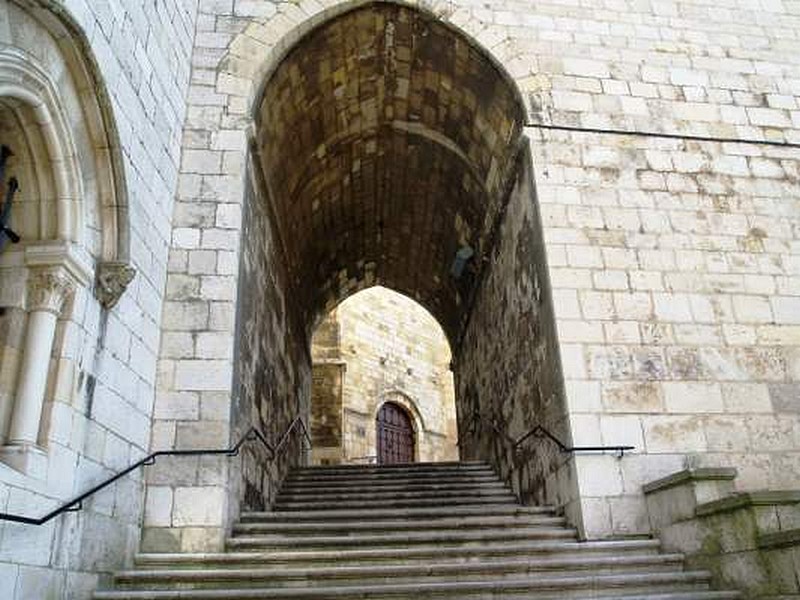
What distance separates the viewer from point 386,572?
429 centimetres

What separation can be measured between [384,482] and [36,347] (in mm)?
4695

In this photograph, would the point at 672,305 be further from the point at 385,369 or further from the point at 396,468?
the point at 385,369

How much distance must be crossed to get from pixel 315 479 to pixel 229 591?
416 cm

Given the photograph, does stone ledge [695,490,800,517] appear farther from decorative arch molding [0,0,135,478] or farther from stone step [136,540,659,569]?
decorative arch molding [0,0,135,478]

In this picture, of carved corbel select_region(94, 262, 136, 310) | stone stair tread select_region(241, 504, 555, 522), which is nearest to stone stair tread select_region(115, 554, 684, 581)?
stone stair tread select_region(241, 504, 555, 522)

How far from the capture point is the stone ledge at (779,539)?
3631mm

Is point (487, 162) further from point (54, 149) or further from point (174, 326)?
point (54, 149)

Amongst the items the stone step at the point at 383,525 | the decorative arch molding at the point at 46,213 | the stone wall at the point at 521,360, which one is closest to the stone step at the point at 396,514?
the stone step at the point at 383,525

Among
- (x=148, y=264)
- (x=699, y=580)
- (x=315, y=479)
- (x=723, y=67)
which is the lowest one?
(x=699, y=580)

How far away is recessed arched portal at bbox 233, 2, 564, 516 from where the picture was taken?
21.4 ft

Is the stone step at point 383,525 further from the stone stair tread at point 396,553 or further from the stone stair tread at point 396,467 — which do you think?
the stone stair tread at point 396,467

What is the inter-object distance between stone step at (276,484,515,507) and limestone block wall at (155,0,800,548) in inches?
30.6

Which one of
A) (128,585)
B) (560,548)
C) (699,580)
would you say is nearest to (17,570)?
(128,585)

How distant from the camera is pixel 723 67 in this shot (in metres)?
7.16
